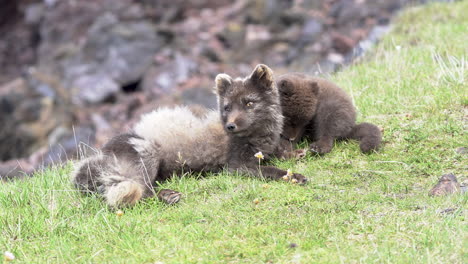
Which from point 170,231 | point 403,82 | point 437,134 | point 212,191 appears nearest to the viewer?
point 170,231

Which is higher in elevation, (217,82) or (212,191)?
(217,82)

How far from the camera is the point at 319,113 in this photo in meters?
6.39

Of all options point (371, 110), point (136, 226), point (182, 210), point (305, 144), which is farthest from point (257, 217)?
point (371, 110)

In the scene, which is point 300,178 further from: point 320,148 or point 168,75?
point 168,75

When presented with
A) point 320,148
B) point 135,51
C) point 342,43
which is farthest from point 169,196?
point 135,51

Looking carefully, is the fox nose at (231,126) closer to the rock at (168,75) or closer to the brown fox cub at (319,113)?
the brown fox cub at (319,113)

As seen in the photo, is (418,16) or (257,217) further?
(418,16)

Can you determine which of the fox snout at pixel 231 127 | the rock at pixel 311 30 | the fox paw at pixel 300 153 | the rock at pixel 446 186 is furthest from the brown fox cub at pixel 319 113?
the rock at pixel 311 30

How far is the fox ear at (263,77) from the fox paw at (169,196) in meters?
1.58

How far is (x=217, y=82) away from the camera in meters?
6.31

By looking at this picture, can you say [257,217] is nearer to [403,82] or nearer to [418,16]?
[403,82]

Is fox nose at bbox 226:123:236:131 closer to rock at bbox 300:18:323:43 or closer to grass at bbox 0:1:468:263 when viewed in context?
grass at bbox 0:1:468:263

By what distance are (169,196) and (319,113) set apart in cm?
208

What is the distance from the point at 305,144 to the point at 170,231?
2485 mm
